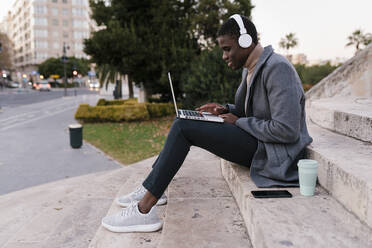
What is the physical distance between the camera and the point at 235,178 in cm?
266

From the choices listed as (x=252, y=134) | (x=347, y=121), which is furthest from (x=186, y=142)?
(x=347, y=121)

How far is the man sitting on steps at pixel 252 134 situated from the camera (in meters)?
2.14

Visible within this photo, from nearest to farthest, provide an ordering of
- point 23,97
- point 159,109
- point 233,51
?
1. point 233,51
2. point 159,109
3. point 23,97

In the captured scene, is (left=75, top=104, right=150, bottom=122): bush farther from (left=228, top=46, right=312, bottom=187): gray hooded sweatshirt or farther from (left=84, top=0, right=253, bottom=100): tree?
(left=228, top=46, right=312, bottom=187): gray hooded sweatshirt

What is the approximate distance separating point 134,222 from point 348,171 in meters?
1.48

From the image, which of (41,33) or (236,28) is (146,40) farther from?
(41,33)

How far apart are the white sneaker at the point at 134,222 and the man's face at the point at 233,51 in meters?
1.28

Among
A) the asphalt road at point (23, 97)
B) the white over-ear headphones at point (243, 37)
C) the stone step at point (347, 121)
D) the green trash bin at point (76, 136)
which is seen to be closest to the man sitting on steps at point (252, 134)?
the white over-ear headphones at point (243, 37)

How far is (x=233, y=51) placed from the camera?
7.73 feet

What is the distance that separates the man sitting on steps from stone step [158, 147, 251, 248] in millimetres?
226

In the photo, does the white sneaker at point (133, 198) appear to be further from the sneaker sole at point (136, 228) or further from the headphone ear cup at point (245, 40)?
the headphone ear cup at point (245, 40)

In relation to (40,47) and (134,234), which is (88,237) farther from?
(40,47)

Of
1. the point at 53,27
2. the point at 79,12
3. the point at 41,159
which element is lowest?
the point at 41,159

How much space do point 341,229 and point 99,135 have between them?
30.0ft
